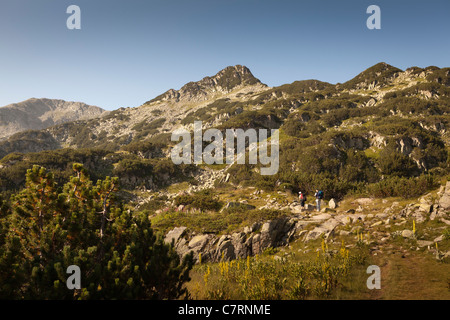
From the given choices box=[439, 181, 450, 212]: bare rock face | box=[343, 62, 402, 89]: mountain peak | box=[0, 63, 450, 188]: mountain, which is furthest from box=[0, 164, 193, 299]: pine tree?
box=[343, 62, 402, 89]: mountain peak

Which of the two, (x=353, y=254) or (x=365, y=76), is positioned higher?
(x=365, y=76)

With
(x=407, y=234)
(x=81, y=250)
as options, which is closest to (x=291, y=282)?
(x=81, y=250)

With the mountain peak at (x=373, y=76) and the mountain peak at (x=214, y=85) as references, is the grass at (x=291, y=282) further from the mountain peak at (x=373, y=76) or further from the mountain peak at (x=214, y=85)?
the mountain peak at (x=214, y=85)

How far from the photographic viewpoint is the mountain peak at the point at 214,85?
6063 inches

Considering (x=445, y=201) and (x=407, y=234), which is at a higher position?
(x=445, y=201)

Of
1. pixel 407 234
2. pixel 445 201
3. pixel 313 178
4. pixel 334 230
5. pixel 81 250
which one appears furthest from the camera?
pixel 313 178

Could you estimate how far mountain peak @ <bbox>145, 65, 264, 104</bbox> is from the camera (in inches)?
6063

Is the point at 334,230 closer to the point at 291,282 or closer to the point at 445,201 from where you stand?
the point at 445,201

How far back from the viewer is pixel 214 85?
16338 cm

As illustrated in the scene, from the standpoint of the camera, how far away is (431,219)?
11.5 m

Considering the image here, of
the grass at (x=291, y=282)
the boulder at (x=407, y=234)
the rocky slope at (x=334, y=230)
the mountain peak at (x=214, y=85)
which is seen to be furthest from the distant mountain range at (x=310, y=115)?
the grass at (x=291, y=282)
